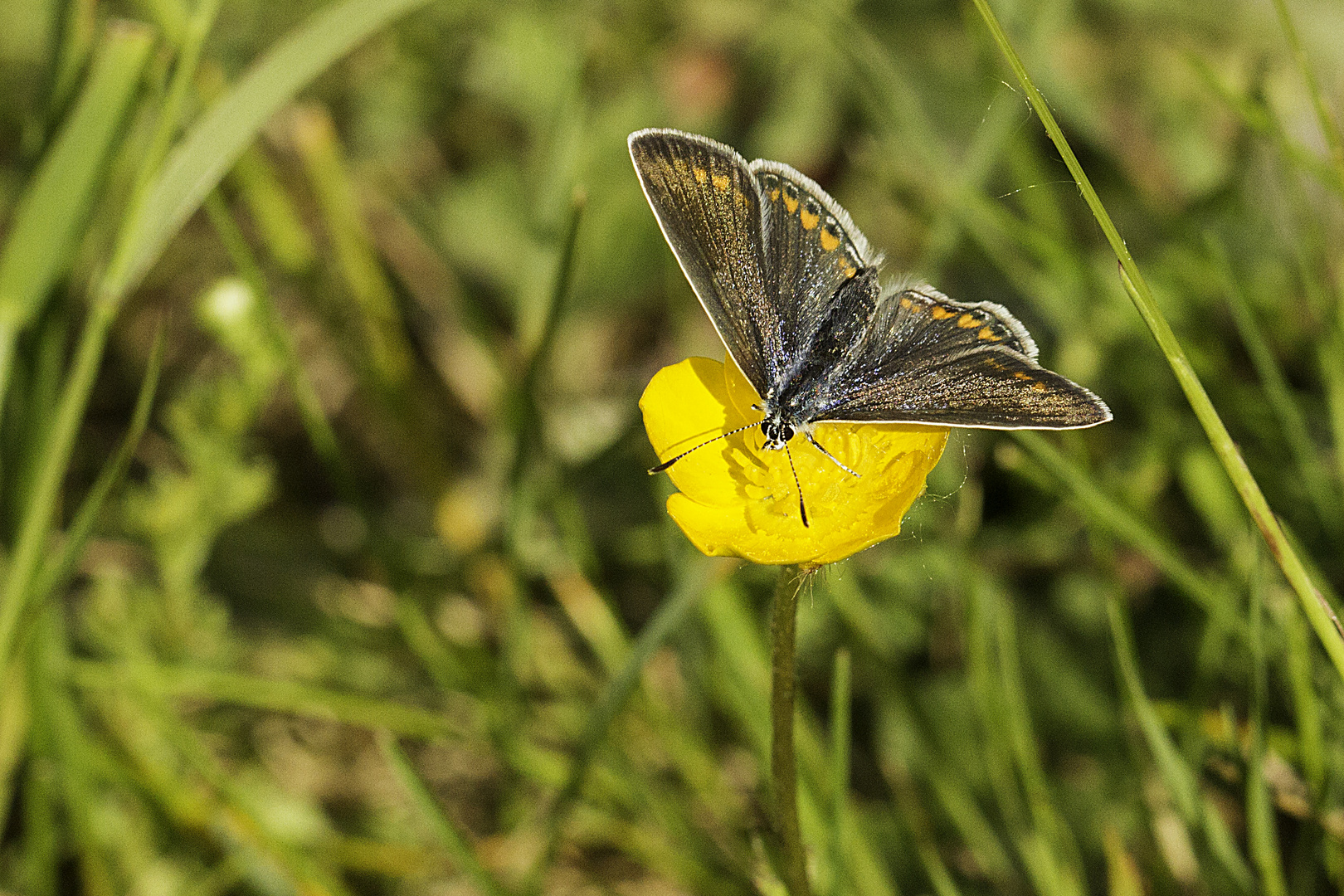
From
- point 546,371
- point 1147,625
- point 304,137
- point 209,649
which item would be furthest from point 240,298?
point 1147,625

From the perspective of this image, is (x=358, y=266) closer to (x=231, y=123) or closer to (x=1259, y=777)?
(x=231, y=123)

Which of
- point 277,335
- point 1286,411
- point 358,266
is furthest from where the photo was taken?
point 358,266

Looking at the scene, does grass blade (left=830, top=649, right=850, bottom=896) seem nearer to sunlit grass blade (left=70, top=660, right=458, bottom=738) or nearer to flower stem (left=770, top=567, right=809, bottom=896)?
flower stem (left=770, top=567, right=809, bottom=896)

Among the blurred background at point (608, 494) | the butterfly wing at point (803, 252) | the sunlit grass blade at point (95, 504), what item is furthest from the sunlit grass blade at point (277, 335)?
the butterfly wing at point (803, 252)

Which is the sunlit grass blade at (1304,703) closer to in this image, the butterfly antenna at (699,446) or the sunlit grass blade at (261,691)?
the butterfly antenna at (699,446)

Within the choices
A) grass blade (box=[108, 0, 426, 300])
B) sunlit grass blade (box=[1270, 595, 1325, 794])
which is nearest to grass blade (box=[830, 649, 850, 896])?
sunlit grass blade (box=[1270, 595, 1325, 794])

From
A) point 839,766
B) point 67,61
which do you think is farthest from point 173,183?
point 839,766
